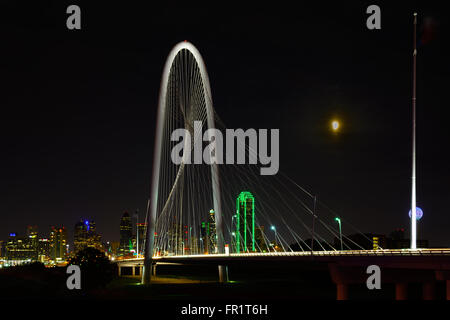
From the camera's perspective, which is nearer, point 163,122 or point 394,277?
point 394,277

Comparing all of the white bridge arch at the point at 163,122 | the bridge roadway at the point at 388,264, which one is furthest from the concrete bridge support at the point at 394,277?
the white bridge arch at the point at 163,122

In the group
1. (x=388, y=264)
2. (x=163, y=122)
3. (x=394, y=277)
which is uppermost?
(x=163, y=122)

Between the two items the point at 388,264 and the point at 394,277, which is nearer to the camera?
the point at 388,264

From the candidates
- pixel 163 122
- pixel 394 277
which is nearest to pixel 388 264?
pixel 394 277

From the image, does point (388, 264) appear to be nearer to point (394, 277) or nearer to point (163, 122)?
point (394, 277)

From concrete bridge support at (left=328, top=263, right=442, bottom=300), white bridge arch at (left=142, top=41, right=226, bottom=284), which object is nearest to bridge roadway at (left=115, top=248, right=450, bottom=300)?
concrete bridge support at (left=328, top=263, right=442, bottom=300)

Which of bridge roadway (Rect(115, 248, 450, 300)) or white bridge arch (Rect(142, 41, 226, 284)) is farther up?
white bridge arch (Rect(142, 41, 226, 284))

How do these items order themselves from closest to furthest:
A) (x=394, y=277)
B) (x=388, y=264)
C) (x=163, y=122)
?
(x=388, y=264) → (x=394, y=277) → (x=163, y=122)

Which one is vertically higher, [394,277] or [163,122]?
[163,122]

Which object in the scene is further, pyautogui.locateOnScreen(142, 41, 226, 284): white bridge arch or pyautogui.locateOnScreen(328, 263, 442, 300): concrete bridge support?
pyautogui.locateOnScreen(142, 41, 226, 284): white bridge arch

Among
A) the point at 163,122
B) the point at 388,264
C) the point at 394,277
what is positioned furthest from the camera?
the point at 163,122

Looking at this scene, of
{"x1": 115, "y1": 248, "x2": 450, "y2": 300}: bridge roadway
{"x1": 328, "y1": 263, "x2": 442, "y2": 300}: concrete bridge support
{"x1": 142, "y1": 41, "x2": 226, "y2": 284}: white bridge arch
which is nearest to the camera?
{"x1": 115, "y1": 248, "x2": 450, "y2": 300}: bridge roadway

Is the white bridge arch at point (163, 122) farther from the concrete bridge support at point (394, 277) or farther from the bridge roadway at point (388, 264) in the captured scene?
the concrete bridge support at point (394, 277)

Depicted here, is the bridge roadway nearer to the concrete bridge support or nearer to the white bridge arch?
the concrete bridge support
